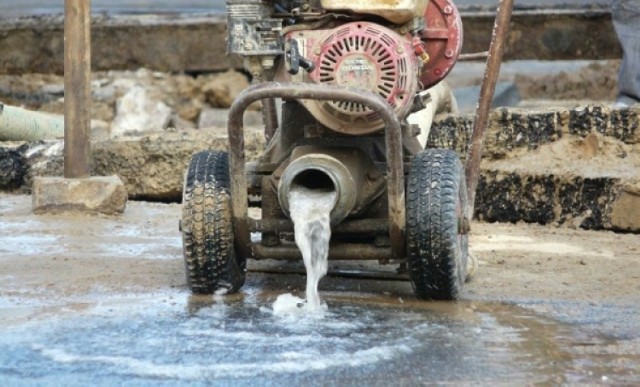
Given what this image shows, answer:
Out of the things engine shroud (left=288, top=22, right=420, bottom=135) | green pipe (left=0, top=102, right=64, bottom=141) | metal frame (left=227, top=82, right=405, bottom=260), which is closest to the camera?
metal frame (left=227, top=82, right=405, bottom=260)

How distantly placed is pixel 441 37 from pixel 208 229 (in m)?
1.19

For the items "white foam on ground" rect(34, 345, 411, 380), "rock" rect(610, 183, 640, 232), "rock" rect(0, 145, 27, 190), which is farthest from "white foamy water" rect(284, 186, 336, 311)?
"rock" rect(0, 145, 27, 190)

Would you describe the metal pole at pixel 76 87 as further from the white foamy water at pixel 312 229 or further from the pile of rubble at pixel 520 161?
the white foamy water at pixel 312 229

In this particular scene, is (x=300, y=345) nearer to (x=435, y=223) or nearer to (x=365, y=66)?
(x=435, y=223)

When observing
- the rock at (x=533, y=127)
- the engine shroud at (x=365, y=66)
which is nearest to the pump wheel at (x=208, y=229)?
the engine shroud at (x=365, y=66)

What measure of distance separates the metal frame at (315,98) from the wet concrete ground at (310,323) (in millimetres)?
252

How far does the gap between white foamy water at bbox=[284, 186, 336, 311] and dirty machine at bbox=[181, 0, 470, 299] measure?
0.04 m

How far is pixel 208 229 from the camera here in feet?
14.8

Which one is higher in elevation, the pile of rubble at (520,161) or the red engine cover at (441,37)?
the red engine cover at (441,37)

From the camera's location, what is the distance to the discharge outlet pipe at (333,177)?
4.40 metres

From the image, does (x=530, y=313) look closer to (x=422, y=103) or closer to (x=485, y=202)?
(x=422, y=103)

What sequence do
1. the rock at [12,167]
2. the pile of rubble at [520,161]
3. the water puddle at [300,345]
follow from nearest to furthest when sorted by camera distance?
the water puddle at [300,345] → the pile of rubble at [520,161] → the rock at [12,167]

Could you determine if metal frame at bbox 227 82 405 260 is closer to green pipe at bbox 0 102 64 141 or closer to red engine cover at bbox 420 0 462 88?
red engine cover at bbox 420 0 462 88

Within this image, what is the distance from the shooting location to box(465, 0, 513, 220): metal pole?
200 inches
